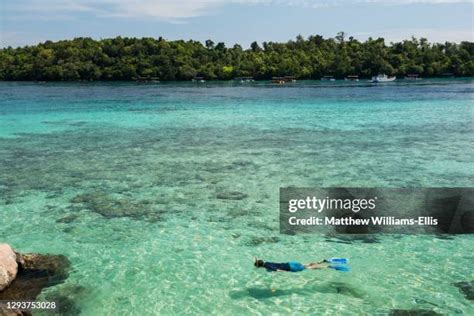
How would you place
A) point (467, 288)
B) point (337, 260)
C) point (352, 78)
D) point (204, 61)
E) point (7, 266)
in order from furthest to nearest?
1. point (204, 61)
2. point (352, 78)
3. point (337, 260)
4. point (7, 266)
5. point (467, 288)

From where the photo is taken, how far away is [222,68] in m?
172

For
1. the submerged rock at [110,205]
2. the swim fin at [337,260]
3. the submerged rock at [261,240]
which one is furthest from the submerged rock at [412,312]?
the submerged rock at [110,205]

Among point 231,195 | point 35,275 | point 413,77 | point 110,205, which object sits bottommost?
point 35,275

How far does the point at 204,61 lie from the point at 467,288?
175350 millimetres

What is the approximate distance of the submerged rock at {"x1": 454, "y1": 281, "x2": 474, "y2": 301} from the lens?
10097mm

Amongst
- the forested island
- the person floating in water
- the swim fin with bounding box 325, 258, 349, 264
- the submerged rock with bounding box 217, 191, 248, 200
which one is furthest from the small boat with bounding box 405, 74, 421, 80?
the person floating in water

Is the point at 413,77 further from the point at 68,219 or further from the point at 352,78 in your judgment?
the point at 68,219

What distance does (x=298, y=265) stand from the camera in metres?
11.4

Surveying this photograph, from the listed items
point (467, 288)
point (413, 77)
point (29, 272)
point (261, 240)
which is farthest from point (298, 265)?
point (413, 77)

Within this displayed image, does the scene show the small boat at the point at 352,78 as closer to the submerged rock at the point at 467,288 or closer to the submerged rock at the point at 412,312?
the submerged rock at the point at 467,288

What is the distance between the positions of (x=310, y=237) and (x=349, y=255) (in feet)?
5.47

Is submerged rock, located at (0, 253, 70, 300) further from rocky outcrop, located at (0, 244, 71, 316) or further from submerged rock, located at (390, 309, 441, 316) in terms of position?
submerged rock, located at (390, 309, 441, 316)

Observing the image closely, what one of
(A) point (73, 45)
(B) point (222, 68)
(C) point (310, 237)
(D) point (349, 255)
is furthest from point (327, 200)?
(A) point (73, 45)

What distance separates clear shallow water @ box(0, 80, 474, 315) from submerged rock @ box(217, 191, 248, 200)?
0.24m
